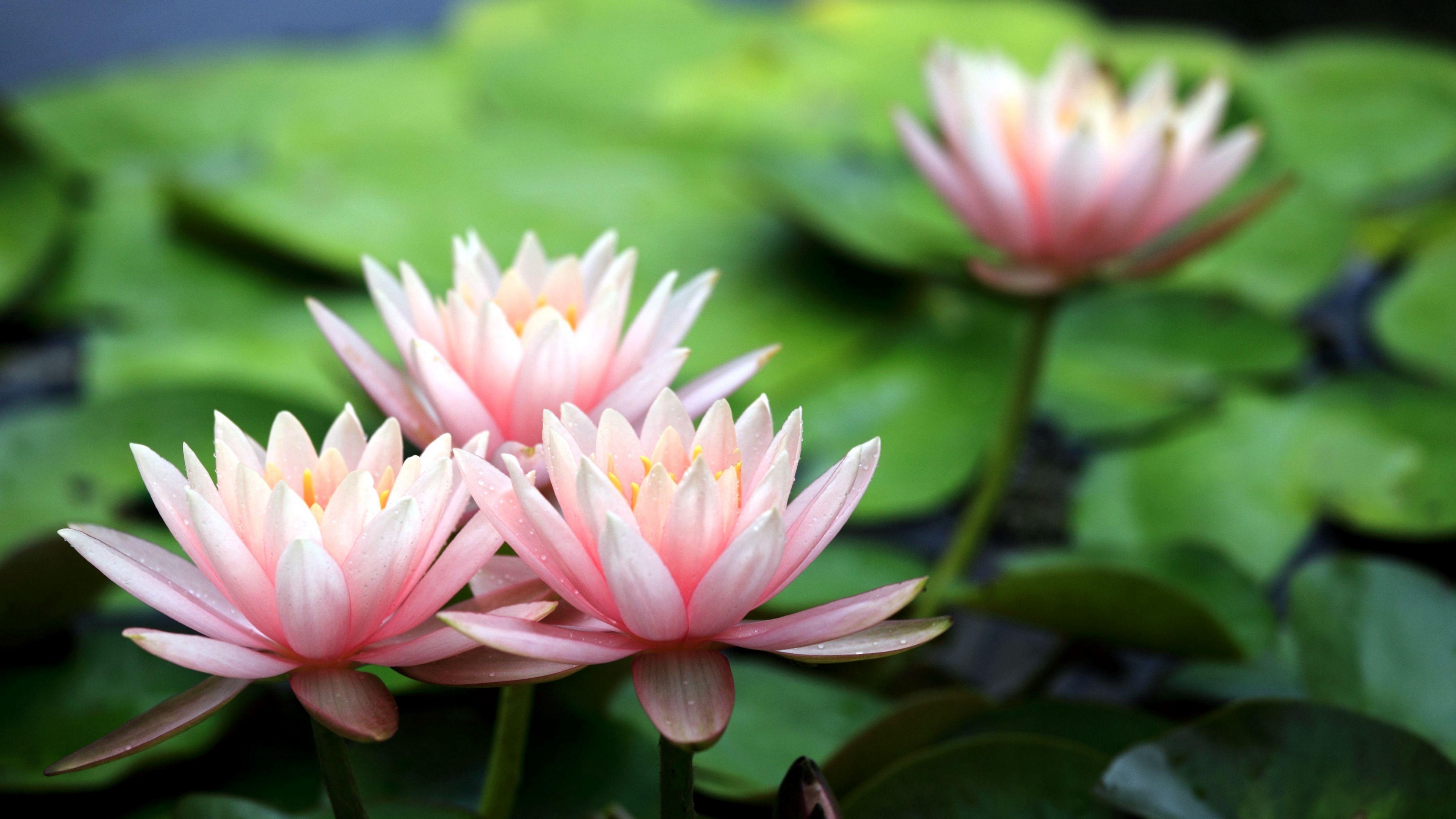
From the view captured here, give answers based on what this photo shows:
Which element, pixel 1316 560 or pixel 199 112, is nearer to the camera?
pixel 1316 560

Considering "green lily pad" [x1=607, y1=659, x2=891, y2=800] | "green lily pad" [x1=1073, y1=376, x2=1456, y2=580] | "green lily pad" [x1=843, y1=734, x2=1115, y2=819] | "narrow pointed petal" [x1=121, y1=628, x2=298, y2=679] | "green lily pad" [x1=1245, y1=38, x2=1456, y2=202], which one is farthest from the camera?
"green lily pad" [x1=1245, y1=38, x2=1456, y2=202]

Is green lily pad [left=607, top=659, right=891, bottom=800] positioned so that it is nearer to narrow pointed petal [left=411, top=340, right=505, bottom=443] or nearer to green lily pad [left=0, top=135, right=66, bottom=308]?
narrow pointed petal [left=411, top=340, right=505, bottom=443]

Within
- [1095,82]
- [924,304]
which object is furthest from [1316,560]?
[924,304]

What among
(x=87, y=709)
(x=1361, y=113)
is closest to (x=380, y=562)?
(x=87, y=709)

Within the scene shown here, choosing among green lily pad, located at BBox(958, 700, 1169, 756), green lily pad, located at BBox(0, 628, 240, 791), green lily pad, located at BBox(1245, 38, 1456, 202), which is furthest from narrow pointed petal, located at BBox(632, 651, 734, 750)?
green lily pad, located at BBox(1245, 38, 1456, 202)

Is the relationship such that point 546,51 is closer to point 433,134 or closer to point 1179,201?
point 433,134

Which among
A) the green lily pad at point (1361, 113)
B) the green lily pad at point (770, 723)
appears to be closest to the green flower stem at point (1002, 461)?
the green lily pad at point (770, 723)
